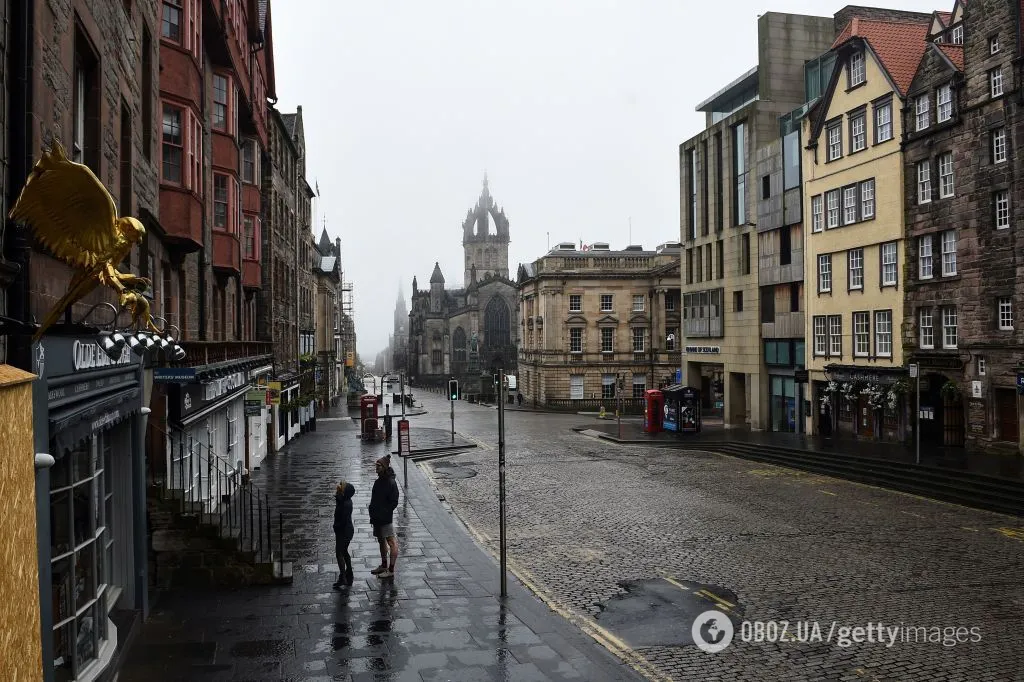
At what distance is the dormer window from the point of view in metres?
33.5

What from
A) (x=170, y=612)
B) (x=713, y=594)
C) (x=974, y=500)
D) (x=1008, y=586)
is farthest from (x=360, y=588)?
(x=974, y=500)

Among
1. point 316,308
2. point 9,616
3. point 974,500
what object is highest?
point 316,308

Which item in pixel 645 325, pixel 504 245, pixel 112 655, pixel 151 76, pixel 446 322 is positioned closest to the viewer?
pixel 112 655

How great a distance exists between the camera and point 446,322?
129 metres

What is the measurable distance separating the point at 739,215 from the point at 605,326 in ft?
82.2

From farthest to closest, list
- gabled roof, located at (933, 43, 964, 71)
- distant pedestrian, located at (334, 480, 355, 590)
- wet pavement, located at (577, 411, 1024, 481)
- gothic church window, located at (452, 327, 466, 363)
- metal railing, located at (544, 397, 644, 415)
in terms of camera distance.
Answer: gothic church window, located at (452, 327, 466, 363) → metal railing, located at (544, 397, 644, 415) → gabled roof, located at (933, 43, 964, 71) → wet pavement, located at (577, 411, 1024, 481) → distant pedestrian, located at (334, 480, 355, 590)

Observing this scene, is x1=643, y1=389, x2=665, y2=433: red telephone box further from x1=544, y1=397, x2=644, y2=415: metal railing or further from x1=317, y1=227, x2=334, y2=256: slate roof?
x1=317, y1=227, x2=334, y2=256: slate roof

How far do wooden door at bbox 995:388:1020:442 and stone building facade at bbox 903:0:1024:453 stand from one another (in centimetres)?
3

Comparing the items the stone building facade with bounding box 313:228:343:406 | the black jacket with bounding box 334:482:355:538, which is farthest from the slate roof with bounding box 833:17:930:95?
the stone building facade with bounding box 313:228:343:406

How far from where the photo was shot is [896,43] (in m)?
33.5

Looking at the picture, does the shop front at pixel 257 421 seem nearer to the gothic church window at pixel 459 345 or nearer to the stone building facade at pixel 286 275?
the stone building facade at pixel 286 275

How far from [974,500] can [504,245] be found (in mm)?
157934

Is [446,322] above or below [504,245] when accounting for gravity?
below

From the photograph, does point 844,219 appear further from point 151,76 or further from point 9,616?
point 9,616
